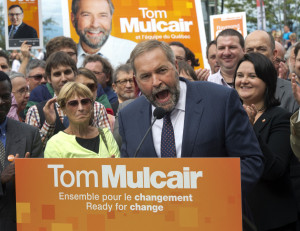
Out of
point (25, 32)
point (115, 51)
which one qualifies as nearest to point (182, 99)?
point (115, 51)

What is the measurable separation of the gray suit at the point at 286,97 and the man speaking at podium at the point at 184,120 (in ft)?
6.70

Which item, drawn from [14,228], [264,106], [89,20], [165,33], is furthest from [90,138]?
[165,33]

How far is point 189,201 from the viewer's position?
2.49 m

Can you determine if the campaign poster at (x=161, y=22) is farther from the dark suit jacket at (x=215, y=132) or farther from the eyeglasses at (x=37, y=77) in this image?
the dark suit jacket at (x=215, y=132)

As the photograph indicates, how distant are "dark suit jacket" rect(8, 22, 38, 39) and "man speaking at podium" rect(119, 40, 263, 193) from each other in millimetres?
4803

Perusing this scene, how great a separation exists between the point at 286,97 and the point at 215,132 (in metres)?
2.26

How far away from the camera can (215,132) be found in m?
3.07

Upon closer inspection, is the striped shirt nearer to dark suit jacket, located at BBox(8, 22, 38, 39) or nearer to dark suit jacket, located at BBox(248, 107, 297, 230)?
dark suit jacket, located at BBox(248, 107, 297, 230)

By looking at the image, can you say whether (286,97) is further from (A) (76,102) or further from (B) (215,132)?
(B) (215,132)

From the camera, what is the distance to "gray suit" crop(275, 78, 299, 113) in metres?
5.09

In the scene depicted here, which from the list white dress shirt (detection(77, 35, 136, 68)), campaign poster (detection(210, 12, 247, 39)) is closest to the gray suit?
white dress shirt (detection(77, 35, 136, 68))

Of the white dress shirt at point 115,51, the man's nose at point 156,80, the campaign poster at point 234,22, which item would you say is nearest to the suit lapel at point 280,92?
the man's nose at point 156,80

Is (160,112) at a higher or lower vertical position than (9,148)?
higher

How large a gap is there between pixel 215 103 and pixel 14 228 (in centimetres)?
163
